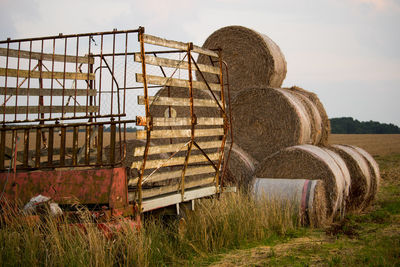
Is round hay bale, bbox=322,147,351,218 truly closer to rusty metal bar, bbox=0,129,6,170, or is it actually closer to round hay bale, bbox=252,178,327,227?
round hay bale, bbox=252,178,327,227

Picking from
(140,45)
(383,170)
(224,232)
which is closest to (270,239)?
(224,232)

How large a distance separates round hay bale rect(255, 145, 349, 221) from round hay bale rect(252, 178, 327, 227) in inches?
11.5

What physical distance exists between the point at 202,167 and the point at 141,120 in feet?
6.96


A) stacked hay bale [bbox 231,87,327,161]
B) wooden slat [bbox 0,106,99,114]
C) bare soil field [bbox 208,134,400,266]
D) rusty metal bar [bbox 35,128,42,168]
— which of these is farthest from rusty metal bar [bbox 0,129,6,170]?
stacked hay bale [bbox 231,87,327,161]

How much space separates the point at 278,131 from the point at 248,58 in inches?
77.8

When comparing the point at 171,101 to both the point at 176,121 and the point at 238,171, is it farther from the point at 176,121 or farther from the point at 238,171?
the point at 238,171

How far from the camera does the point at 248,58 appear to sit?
1084 centimetres

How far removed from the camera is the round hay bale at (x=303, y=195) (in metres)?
7.61

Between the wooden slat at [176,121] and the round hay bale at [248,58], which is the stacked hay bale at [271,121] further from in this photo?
the wooden slat at [176,121]

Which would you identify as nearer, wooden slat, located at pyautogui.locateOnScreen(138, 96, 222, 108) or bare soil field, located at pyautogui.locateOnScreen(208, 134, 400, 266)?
bare soil field, located at pyautogui.locateOnScreen(208, 134, 400, 266)

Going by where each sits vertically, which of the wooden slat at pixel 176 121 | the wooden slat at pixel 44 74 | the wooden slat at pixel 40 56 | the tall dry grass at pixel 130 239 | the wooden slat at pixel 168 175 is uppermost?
the wooden slat at pixel 40 56

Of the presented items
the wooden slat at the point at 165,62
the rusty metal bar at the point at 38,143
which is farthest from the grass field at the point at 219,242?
the wooden slat at the point at 165,62

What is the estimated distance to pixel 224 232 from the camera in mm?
6348

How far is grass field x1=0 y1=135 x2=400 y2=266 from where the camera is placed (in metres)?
4.82
